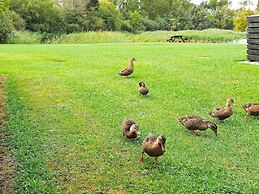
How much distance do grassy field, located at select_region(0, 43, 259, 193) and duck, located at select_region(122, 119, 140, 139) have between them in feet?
0.36

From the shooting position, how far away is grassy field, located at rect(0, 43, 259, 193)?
4854mm

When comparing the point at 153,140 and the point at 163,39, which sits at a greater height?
the point at 153,140

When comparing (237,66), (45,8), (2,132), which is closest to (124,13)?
(45,8)

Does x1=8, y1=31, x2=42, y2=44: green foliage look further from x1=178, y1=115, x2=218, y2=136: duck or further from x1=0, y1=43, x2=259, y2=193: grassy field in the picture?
x1=178, y1=115, x2=218, y2=136: duck

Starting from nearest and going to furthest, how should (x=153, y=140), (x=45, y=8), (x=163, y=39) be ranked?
(x=153, y=140), (x=163, y=39), (x=45, y=8)

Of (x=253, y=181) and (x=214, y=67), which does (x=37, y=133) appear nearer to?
(x=253, y=181)

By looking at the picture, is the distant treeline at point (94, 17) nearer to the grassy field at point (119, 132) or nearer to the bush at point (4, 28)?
the bush at point (4, 28)

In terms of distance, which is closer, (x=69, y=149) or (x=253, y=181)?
(x=253, y=181)

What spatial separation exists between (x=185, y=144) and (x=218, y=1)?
7280 cm

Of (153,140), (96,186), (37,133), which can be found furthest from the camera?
(37,133)

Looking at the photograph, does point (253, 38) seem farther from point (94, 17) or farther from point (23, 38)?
point (94, 17)

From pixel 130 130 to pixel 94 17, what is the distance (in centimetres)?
4096

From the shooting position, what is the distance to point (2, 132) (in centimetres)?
660

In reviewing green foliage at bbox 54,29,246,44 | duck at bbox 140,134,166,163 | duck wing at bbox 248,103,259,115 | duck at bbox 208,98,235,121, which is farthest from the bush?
duck at bbox 140,134,166,163
